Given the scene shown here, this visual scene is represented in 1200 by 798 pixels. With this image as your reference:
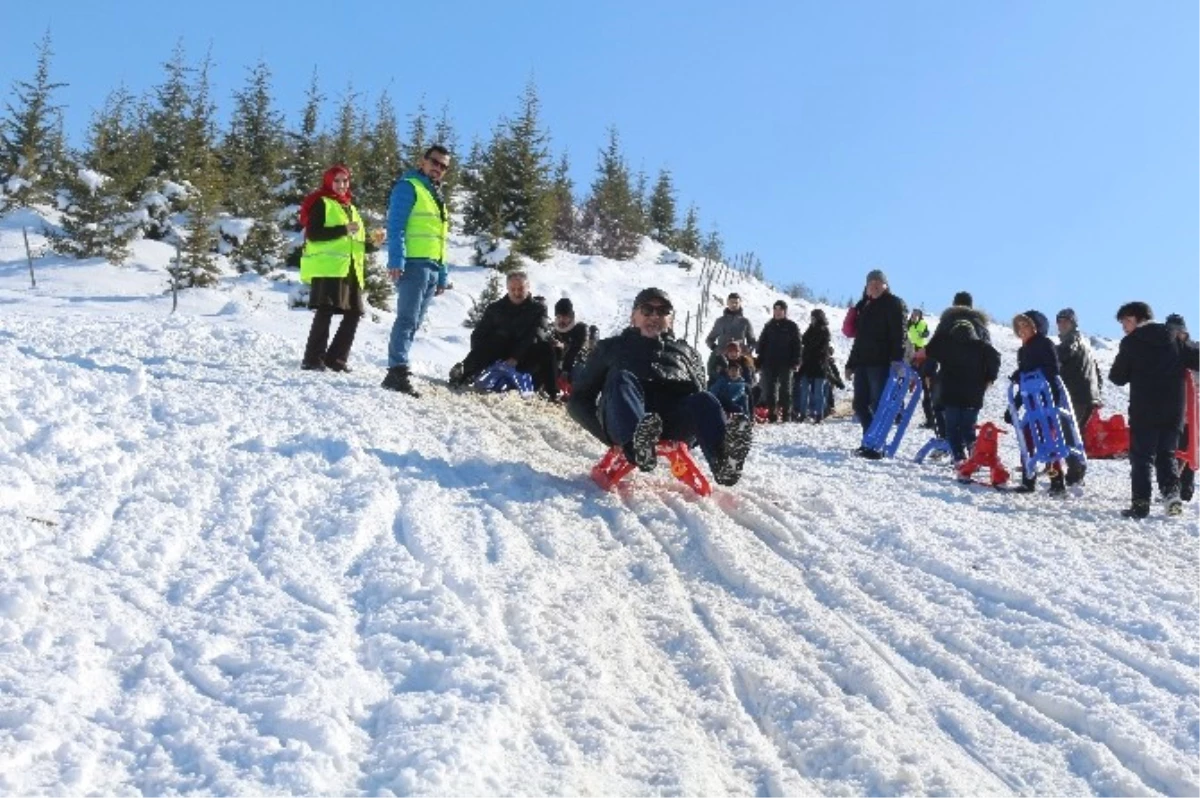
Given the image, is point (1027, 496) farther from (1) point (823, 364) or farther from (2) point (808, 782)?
(1) point (823, 364)

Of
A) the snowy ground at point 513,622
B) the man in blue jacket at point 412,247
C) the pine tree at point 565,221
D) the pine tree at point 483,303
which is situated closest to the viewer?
the snowy ground at point 513,622

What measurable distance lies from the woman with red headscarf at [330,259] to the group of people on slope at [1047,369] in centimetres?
482

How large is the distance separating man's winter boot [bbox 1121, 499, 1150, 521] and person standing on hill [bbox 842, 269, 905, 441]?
108 inches

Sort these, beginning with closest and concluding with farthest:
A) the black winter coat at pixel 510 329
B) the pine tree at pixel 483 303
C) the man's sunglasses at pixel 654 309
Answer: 1. the man's sunglasses at pixel 654 309
2. the black winter coat at pixel 510 329
3. the pine tree at pixel 483 303

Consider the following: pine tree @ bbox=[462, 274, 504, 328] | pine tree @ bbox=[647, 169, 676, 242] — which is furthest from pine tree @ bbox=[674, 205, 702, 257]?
pine tree @ bbox=[462, 274, 504, 328]

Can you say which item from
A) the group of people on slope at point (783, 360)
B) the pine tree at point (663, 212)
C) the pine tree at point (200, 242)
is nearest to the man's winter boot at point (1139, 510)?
the group of people on slope at point (783, 360)

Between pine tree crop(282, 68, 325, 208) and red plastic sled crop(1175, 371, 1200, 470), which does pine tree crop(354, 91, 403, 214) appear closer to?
pine tree crop(282, 68, 325, 208)

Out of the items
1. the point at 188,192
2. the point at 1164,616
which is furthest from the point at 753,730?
the point at 188,192

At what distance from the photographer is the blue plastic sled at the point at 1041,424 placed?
834 cm

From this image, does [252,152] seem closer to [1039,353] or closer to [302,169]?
[302,169]

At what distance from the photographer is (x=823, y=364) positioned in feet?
50.1

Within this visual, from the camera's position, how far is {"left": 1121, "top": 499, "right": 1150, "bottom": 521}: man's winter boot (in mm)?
7516

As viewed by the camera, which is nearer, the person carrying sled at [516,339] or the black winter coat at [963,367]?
the black winter coat at [963,367]

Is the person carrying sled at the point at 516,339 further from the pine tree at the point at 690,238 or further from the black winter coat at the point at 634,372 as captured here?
the pine tree at the point at 690,238
